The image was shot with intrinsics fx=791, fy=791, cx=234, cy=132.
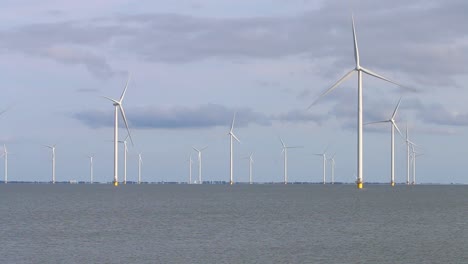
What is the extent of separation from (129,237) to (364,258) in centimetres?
2087

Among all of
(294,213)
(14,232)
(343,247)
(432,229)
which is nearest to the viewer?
(343,247)

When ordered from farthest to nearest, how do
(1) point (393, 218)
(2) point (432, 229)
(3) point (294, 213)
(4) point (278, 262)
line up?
(3) point (294, 213) < (1) point (393, 218) < (2) point (432, 229) < (4) point (278, 262)

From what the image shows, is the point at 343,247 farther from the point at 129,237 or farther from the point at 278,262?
the point at 129,237

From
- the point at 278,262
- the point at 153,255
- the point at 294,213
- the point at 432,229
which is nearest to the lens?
the point at 278,262

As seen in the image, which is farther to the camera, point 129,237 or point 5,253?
point 129,237

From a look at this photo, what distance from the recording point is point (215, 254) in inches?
1982

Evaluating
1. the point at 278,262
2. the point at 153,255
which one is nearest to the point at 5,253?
the point at 153,255

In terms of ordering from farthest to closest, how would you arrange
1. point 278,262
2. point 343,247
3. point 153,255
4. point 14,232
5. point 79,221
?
1. point 79,221
2. point 14,232
3. point 343,247
4. point 153,255
5. point 278,262

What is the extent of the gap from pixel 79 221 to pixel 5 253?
97.8 ft

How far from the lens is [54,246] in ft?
181

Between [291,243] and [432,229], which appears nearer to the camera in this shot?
[291,243]

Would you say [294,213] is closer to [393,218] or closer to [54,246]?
[393,218]

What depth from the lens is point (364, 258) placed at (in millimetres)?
49031

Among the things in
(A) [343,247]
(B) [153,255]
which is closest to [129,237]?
(B) [153,255]
